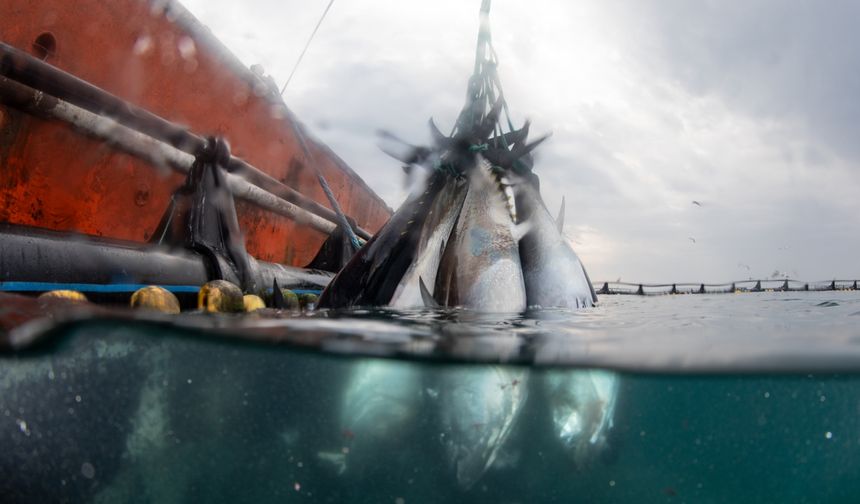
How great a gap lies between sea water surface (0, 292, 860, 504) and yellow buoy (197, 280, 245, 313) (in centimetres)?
69

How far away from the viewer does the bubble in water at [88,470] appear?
2547 mm

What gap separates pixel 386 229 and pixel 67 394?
77.4 inches

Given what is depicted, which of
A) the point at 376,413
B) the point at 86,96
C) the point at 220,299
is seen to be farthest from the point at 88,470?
the point at 86,96

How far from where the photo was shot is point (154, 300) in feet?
10.2

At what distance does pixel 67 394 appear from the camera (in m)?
2.60

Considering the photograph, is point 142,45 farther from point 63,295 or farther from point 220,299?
point 63,295

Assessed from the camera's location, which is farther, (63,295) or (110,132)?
(110,132)

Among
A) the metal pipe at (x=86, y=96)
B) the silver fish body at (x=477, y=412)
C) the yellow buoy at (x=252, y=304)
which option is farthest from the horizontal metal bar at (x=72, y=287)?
the silver fish body at (x=477, y=412)

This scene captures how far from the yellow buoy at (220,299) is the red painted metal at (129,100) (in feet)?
6.94

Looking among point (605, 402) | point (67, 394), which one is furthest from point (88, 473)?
point (605, 402)

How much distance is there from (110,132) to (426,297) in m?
4.36

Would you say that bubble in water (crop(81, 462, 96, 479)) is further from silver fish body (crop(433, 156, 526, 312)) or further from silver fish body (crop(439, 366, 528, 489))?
silver fish body (crop(433, 156, 526, 312))

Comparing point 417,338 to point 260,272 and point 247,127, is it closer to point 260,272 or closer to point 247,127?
point 260,272

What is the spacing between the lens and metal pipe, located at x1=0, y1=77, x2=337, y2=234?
15.0ft
